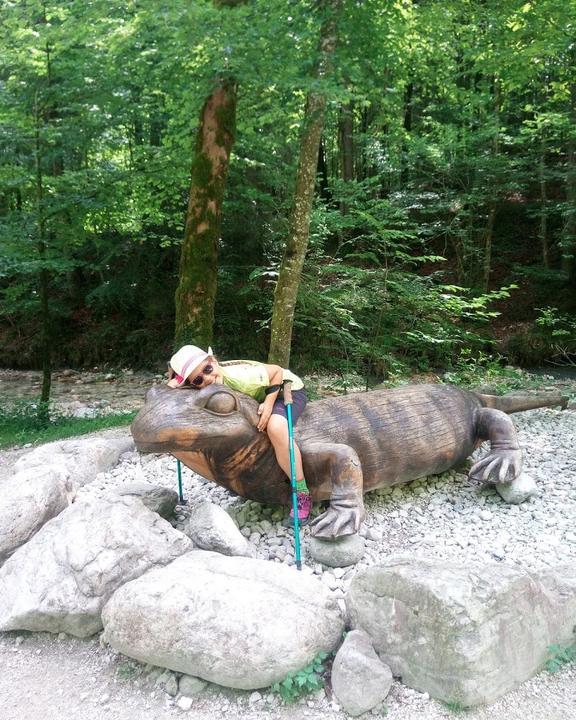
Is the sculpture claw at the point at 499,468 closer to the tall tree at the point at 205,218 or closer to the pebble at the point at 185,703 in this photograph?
the pebble at the point at 185,703

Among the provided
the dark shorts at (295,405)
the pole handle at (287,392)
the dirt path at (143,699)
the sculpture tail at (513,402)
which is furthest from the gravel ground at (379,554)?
the pole handle at (287,392)

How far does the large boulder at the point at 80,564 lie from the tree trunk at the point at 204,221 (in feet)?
11.5

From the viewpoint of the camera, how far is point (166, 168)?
7754 millimetres

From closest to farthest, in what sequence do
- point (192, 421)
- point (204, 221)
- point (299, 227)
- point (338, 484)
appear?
point (192, 421), point (338, 484), point (299, 227), point (204, 221)

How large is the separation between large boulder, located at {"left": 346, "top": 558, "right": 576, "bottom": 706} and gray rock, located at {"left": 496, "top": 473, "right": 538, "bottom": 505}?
1186mm

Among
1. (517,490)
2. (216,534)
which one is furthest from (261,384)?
(517,490)

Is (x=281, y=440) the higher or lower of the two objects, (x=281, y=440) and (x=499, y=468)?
the higher

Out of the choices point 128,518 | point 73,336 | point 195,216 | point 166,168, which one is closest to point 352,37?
point 195,216

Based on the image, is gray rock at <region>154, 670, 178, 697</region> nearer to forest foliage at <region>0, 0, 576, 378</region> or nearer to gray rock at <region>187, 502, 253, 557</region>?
gray rock at <region>187, 502, 253, 557</region>

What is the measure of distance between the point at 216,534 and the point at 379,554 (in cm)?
97

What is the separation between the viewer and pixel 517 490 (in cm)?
380

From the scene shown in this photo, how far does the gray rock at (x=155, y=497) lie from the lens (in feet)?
11.8

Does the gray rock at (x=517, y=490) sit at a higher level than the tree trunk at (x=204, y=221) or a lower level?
lower

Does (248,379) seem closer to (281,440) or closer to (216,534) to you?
(281,440)
